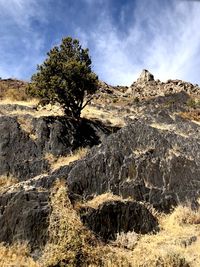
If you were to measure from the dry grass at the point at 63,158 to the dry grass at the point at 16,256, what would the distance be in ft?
25.8

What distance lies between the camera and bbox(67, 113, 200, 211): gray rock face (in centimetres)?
1956

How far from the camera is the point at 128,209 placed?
57.7 feet

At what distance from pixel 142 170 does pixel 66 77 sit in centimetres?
1080

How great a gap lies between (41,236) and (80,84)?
15.7 metres

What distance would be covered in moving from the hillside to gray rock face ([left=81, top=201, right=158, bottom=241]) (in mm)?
40

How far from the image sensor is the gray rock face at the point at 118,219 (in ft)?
54.5

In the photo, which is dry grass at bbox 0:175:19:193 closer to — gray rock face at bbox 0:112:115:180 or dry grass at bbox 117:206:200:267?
gray rock face at bbox 0:112:115:180

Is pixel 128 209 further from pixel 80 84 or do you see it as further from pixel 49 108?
pixel 49 108

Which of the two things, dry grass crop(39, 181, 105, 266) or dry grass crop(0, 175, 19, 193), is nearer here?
dry grass crop(39, 181, 105, 266)

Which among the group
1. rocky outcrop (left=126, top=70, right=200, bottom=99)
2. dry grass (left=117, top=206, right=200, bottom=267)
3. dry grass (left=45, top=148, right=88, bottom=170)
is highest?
rocky outcrop (left=126, top=70, right=200, bottom=99)

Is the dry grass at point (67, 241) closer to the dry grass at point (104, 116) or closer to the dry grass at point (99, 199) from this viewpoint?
the dry grass at point (99, 199)

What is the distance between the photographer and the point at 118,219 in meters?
17.2

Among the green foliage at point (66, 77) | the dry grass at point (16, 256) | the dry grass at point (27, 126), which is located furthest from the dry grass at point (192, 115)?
the dry grass at point (16, 256)

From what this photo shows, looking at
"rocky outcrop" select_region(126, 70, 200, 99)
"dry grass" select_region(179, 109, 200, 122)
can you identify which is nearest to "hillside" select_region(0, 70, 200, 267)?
"dry grass" select_region(179, 109, 200, 122)
